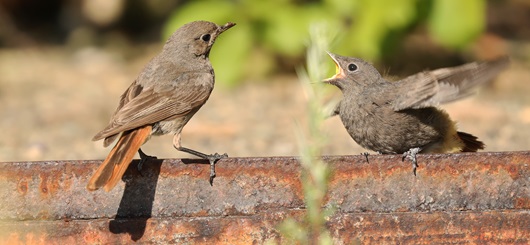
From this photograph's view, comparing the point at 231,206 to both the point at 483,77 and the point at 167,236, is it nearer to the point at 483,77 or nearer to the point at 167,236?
the point at 167,236

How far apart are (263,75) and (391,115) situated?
5.06m

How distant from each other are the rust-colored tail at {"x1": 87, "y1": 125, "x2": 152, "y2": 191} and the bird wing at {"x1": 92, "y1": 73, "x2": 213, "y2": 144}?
170mm

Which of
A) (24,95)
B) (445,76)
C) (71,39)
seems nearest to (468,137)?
(445,76)

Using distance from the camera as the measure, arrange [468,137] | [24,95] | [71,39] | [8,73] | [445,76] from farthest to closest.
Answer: [71,39], [8,73], [24,95], [468,137], [445,76]

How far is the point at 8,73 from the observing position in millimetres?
11391

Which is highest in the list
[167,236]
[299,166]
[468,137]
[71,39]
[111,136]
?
[71,39]

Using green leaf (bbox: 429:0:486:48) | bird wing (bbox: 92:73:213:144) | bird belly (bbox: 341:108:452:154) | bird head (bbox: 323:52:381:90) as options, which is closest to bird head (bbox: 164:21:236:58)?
bird wing (bbox: 92:73:213:144)

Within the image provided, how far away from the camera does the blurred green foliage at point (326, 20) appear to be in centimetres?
845

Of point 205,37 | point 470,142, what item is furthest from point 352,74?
point 205,37

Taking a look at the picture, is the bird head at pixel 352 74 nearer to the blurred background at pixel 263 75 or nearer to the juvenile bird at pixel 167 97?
the blurred background at pixel 263 75

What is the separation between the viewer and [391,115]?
5.43 metres

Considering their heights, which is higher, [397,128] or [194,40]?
[194,40]

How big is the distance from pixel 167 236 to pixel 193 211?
0.18 metres

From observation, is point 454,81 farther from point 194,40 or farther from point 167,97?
point 194,40
